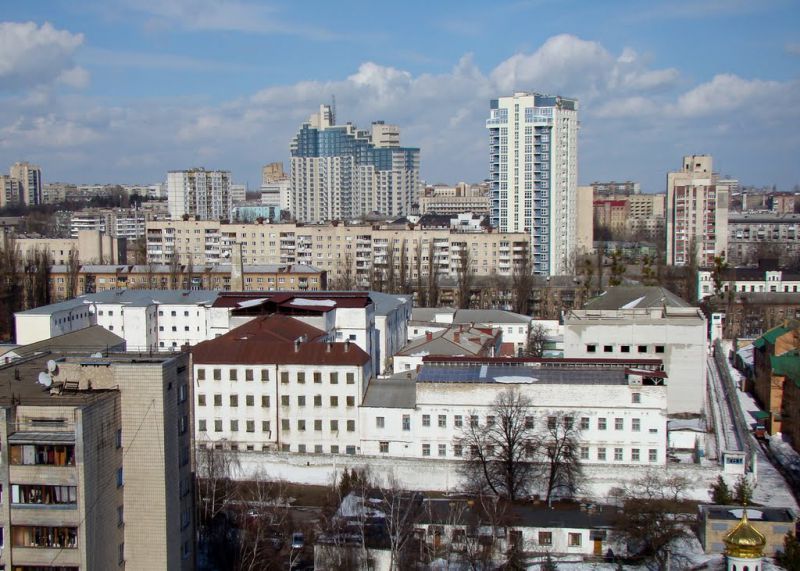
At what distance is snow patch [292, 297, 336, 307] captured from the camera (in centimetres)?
3261

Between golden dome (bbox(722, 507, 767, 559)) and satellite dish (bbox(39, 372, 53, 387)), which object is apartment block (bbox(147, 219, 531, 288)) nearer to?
golden dome (bbox(722, 507, 767, 559))

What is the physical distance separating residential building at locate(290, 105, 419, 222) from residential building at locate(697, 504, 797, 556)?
267ft

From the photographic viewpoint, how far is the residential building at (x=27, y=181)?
13550 cm

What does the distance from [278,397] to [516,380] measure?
22.8ft

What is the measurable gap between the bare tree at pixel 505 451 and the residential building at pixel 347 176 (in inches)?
3003

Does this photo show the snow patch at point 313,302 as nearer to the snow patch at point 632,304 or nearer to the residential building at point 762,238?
the snow patch at point 632,304

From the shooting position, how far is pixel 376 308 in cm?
3784

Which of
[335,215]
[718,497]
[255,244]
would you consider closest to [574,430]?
[718,497]

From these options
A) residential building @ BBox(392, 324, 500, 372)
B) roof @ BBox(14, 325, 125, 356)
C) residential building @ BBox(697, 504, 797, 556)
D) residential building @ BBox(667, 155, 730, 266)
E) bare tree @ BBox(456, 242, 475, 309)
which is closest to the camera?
residential building @ BBox(697, 504, 797, 556)

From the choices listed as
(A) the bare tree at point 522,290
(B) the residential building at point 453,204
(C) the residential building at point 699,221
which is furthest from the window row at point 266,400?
(B) the residential building at point 453,204

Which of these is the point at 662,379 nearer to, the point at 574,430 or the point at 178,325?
the point at 574,430

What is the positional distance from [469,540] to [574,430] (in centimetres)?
620

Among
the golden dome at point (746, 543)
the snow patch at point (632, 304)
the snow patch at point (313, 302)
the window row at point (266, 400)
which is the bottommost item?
the golden dome at point (746, 543)

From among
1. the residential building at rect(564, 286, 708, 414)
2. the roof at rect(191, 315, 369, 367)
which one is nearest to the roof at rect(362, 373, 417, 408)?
the roof at rect(191, 315, 369, 367)
